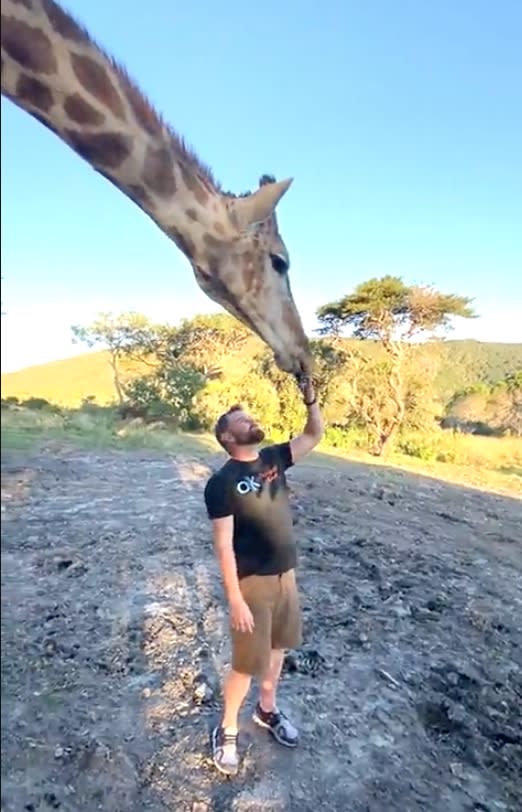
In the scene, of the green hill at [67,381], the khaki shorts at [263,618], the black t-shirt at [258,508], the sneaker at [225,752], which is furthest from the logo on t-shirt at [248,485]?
the sneaker at [225,752]

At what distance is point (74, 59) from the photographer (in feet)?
2.48

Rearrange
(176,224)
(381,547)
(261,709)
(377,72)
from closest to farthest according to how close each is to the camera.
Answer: (176,224), (261,709), (377,72), (381,547)

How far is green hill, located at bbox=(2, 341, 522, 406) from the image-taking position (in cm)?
49

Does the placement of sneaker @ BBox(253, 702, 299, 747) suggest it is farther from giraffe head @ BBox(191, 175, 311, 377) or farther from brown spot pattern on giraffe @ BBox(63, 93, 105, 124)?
brown spot pattern on giraffe @ BBox(63, 93, 105, 124)

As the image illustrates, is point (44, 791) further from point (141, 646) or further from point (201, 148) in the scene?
point (201, 148)

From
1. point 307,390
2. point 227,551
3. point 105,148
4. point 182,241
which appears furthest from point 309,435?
point 105,148

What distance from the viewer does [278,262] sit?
917mm

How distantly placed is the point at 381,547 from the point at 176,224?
920 millimetres

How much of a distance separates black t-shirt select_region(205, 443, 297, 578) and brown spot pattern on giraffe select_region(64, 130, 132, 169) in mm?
372

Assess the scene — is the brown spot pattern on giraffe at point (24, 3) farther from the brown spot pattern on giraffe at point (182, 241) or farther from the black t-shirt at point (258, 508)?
the black t-shirt at point (258, 508)

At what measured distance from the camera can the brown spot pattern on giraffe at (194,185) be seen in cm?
85

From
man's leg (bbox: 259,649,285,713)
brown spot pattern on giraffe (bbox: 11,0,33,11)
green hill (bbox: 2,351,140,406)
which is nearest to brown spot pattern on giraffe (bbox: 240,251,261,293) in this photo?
green hill (bbox: 2,351,140,406)

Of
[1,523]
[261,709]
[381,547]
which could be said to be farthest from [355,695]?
[1,523]

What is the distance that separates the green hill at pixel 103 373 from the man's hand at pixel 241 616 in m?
0.30
